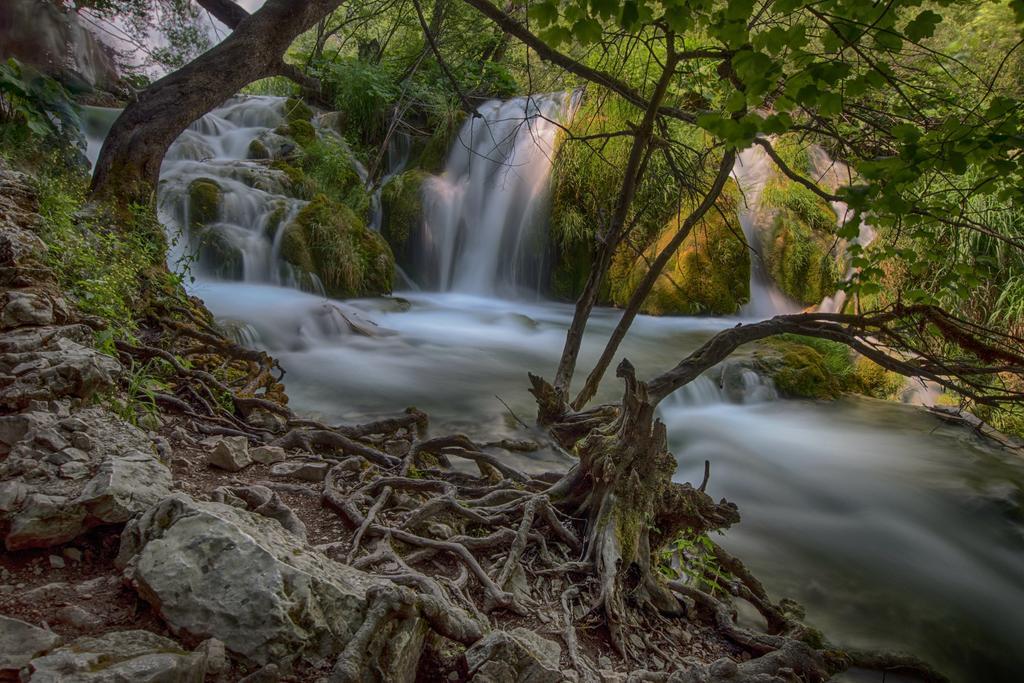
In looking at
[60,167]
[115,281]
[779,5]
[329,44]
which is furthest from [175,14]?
[329,44]

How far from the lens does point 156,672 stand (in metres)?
1.06

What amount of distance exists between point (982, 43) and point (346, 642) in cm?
985

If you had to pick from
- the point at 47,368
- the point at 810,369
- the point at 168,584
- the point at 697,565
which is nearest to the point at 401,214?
the point at 810,369

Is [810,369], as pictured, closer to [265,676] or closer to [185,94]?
[185,94]

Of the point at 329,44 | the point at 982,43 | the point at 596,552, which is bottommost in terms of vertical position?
the point at 596,552

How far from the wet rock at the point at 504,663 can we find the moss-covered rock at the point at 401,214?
976 centimetres

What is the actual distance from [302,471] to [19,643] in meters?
1.54

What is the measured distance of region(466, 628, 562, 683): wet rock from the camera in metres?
1.37

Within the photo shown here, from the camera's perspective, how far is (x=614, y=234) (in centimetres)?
A: 346

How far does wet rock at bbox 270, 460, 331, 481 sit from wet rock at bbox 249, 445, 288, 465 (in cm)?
7

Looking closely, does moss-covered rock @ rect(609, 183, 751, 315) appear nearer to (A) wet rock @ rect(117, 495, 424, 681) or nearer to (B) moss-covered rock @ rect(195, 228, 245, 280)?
(B) moss-covered rock @ rect(195, 228, 245, 280)

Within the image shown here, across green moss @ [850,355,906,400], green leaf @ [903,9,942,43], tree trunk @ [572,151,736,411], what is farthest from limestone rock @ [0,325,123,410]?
green moss @ [850,355,906,400]

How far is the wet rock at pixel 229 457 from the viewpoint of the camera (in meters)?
2.48

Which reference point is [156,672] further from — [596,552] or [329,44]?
[329,44]
